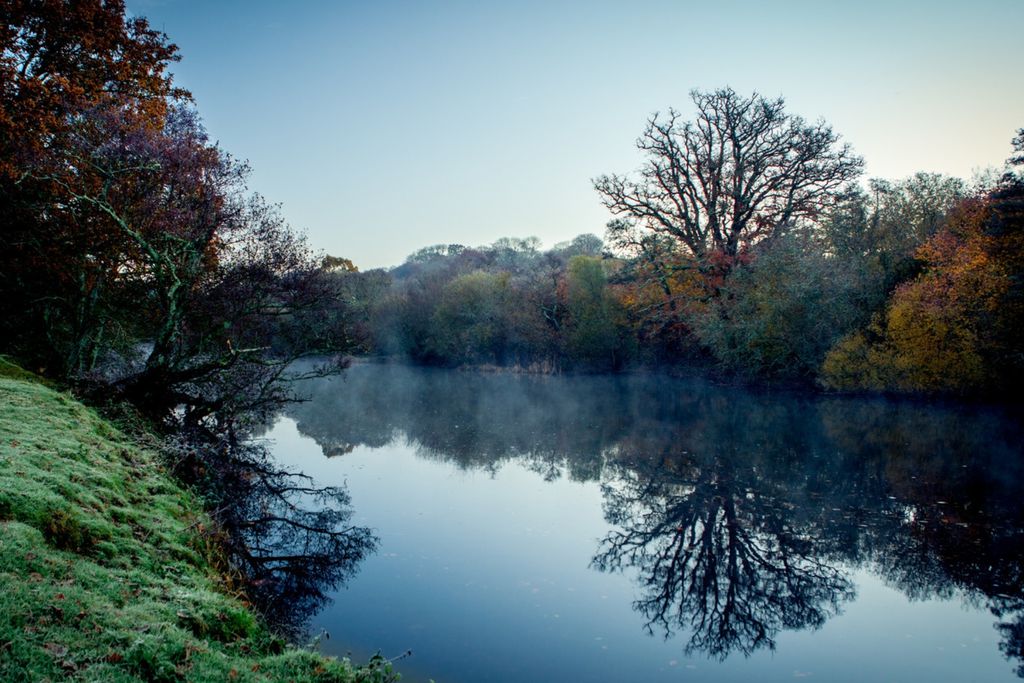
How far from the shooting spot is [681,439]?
18.4 m

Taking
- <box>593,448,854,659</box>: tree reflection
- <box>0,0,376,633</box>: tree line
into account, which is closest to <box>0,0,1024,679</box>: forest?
<box>0,0,376,633</box>: tree line

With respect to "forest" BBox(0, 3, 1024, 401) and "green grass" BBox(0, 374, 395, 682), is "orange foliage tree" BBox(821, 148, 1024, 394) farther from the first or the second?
"green grass" BBox(0, 374, 395, 682)

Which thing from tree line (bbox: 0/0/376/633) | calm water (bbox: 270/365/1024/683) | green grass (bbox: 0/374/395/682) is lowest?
calm water (bbox: 270/365/1024/683)

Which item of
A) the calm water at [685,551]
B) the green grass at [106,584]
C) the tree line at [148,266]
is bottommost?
the calm water at [685,551]

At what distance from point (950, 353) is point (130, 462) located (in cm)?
2555

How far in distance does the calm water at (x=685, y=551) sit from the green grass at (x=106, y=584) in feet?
5.24

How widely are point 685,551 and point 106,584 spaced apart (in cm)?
760

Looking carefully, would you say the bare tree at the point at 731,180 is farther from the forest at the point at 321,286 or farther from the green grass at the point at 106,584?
the green grass at the point at 106,584

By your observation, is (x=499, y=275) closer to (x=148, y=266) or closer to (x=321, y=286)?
(x=321, y=286)

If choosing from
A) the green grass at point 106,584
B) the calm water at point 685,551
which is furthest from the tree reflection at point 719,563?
the green grass at point 106,584

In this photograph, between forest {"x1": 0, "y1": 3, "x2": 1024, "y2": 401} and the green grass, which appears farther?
forest {"x1": 0, "y1": 3, "x2": 1024, "y2": 401}

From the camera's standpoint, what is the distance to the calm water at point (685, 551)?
658 cm

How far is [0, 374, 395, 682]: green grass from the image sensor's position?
3.75 meters

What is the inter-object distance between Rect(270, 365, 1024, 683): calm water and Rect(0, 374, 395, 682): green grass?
160cm
